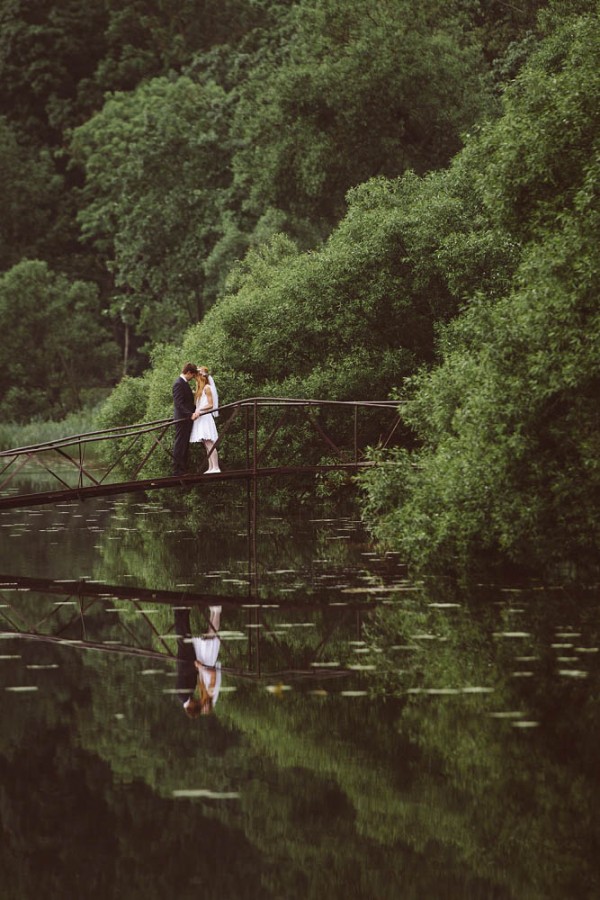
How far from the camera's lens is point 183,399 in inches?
968

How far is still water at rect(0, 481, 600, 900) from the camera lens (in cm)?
Answer: 679

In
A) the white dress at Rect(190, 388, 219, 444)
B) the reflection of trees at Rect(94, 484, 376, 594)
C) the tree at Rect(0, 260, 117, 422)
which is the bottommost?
the reflection of trees at Rect(94, 484, 376, 594)

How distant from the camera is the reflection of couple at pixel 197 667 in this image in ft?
33.8

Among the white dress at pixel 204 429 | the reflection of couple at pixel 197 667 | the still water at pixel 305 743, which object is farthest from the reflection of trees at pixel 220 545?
the reflection of couple at pixel 197 667

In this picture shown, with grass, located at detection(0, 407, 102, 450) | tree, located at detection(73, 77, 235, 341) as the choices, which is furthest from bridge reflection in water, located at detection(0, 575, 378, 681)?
grass, located at detection(0, 407, 102, 450)

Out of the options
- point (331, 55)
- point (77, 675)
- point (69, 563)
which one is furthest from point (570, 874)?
point (331, 55)

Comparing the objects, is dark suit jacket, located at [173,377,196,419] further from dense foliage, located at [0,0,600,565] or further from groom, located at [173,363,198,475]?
dense foliage, located at [0,0,600,565]

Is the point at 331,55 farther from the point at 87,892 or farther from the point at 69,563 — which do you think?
the point at 87,892

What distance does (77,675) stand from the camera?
38.4 ft

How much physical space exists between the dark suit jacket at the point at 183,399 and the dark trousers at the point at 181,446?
0.51 feet

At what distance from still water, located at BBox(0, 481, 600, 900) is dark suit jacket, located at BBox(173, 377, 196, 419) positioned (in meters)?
7.65

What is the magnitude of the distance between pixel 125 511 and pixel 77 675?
22.0m

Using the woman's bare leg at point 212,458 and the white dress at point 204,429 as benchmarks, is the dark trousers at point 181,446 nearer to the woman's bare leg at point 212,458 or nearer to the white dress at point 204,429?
the white dress at point 204,429

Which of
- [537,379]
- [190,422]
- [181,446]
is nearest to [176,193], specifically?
[190,422]
